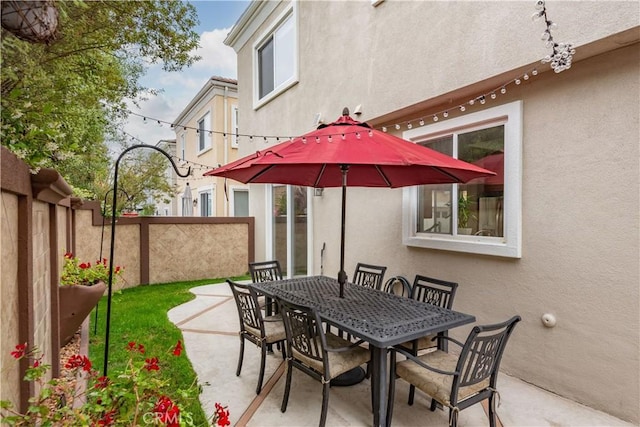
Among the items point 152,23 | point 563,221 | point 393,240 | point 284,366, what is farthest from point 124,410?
point 393,240

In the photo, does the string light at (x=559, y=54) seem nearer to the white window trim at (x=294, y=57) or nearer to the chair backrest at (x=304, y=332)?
the chair backrest at (x=304, y=332)

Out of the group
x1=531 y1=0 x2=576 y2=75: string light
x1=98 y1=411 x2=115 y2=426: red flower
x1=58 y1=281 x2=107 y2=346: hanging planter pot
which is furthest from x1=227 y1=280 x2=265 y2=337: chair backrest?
x1=531 y1=0 x2=576 y2=75: string light

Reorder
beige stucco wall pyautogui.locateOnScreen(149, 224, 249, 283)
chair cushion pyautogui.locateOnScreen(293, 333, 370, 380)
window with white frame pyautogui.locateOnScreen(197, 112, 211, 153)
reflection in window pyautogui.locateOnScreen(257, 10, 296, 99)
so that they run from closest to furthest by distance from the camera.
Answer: chair cushion pyautogui.locateOnScreen(293, 333, 370, 380), reflection in window pyautogui.locateOnScreen(257, 10, 296, 99), beige stucco wall pyautogui.locateOnScreen(149, 224, 249, 283), window with white frame pyautogui.locateOnScreen(197, 112, 211, 153)

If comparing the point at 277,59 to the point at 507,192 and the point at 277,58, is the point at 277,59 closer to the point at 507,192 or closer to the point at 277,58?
the point at 277,58

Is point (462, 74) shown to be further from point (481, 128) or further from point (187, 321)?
point (187, 321)

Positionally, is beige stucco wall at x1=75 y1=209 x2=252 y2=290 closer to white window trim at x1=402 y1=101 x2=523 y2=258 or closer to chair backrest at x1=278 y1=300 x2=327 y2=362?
chair backrest at x1=278 y1=300 x2=327 y2=362

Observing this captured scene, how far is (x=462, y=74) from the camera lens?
4383mm

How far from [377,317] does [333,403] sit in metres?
1.04

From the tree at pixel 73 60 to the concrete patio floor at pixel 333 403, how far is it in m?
2.81

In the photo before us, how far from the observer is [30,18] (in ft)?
6.73

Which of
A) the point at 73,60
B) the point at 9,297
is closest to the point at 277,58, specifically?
the point at 73,60

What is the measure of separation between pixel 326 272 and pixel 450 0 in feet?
17.3

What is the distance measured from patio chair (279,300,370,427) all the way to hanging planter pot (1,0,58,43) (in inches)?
106

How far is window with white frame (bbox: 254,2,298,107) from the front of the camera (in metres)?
8.27
